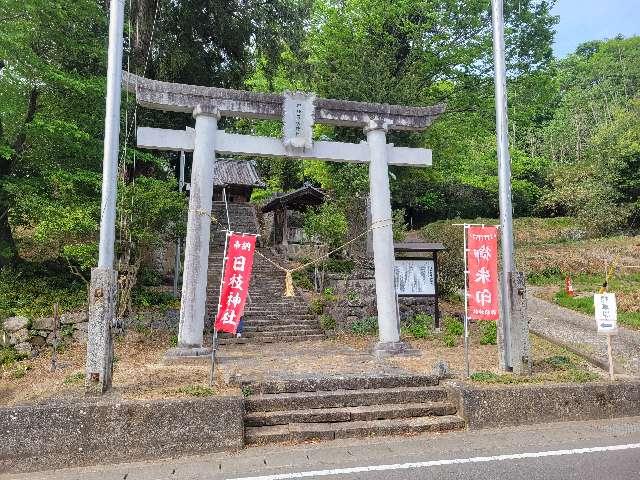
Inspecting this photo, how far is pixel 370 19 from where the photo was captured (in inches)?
842

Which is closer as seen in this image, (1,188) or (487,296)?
(487,296)

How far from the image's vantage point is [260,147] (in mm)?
10094

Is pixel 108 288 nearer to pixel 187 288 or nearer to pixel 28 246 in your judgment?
pixel 187 288

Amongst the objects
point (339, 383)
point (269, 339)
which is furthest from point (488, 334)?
point (339, 383)

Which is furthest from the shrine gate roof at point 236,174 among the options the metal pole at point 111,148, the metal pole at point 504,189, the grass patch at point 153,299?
the metal pole at point 504,189

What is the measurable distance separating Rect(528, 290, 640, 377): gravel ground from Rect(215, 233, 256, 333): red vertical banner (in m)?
7.12

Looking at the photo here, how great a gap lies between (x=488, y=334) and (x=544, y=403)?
17.5ft

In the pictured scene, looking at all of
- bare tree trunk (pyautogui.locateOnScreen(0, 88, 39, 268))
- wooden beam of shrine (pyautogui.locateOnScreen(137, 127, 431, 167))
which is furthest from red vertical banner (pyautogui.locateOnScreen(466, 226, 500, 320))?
bare tree trunk (pyautogui.locateOnScreen(0, 88, 39, 268))

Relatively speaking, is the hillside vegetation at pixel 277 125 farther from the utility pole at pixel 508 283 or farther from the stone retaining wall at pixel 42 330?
the utility pole at pixel 508 283

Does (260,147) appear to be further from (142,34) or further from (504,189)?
(142,34)

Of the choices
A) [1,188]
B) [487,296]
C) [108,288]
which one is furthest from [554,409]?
[1,188]

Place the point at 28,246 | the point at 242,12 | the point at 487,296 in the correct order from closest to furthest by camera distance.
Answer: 1. the point at 487,296
2. the point at 28,246
3. the point at 242,12

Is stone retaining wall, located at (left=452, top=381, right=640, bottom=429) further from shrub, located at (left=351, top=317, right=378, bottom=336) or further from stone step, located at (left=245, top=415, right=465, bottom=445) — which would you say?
shrub, located at (left=351, top=317, right=378, bottom=336)

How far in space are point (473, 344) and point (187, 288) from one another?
23.9 ft
